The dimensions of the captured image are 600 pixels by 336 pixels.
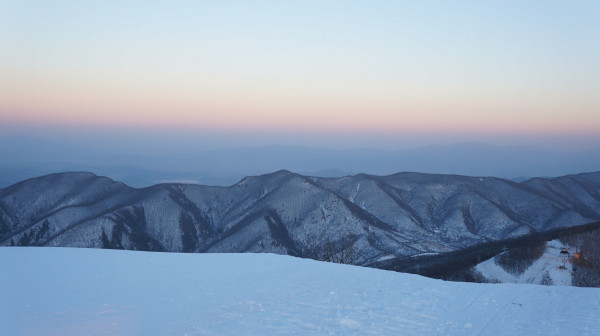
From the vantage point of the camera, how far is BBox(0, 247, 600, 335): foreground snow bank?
12.9 meters

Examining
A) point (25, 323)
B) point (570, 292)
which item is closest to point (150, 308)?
point (25, 323)

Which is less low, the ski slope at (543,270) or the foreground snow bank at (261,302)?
the foreground snow bank at (261,302)

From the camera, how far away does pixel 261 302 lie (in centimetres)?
1509

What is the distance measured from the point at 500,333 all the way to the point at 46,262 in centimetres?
1931

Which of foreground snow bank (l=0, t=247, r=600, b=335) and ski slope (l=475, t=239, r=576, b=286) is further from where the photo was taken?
ski slope (l=475, t=239, r=576, b=286)

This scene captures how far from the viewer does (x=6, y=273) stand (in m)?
18.3

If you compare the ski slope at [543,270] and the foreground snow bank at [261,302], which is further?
the ski slope at [543,270]

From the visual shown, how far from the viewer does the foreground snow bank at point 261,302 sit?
12.9 m

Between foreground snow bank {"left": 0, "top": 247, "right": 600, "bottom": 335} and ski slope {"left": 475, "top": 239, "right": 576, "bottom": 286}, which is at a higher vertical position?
foreground snow bank {"left": 0, "top": 247, "right": 600, "bottom": 335}

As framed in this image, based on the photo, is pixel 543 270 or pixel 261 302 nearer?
pixel 261 302

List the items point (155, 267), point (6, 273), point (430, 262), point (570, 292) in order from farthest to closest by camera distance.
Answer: point (430, 262)
point (155, 267)
point (6, 273)
point (570, 292)

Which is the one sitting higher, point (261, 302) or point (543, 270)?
point (261, 302)

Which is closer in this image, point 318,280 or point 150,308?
point 150,308

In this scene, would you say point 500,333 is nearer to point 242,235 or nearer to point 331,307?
point 331,307
